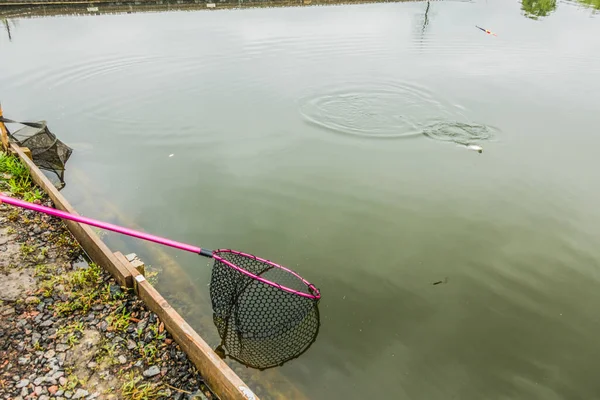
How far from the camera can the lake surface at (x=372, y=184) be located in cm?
415

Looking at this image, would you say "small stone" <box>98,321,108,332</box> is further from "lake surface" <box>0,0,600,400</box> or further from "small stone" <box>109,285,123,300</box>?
"lake surface" <box>0,0,600,400</box>

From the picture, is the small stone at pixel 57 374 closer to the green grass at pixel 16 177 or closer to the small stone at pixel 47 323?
the small stone at pixel 47 323

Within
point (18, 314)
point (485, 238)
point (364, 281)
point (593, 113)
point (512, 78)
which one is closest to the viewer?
point (18, 314)

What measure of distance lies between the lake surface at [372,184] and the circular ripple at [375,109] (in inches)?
2.7

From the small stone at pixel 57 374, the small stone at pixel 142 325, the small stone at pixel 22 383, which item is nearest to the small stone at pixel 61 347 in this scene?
the small stone at pixel 57 374

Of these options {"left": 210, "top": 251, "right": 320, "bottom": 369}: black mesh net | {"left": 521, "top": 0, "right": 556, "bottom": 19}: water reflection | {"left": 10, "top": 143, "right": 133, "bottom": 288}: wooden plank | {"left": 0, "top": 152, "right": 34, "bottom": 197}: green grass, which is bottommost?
{"left": 210, "top": 251, "right": 320, "bottom": 369}: black mesh net

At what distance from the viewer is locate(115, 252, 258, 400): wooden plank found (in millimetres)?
2944

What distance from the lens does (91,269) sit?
4.30 meters

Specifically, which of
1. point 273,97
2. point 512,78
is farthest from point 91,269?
point 512,78

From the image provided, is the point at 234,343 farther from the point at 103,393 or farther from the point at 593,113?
the point at 593,113

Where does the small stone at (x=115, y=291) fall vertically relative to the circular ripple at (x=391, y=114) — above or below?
below

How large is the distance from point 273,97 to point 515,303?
7656 millimetres

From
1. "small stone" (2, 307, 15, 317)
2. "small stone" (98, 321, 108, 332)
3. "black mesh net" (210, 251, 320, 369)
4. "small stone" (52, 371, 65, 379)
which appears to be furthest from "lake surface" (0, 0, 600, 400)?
"small stone" (2, 307, 15, 317)

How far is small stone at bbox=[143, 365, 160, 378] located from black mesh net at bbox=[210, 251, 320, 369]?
0.82m
